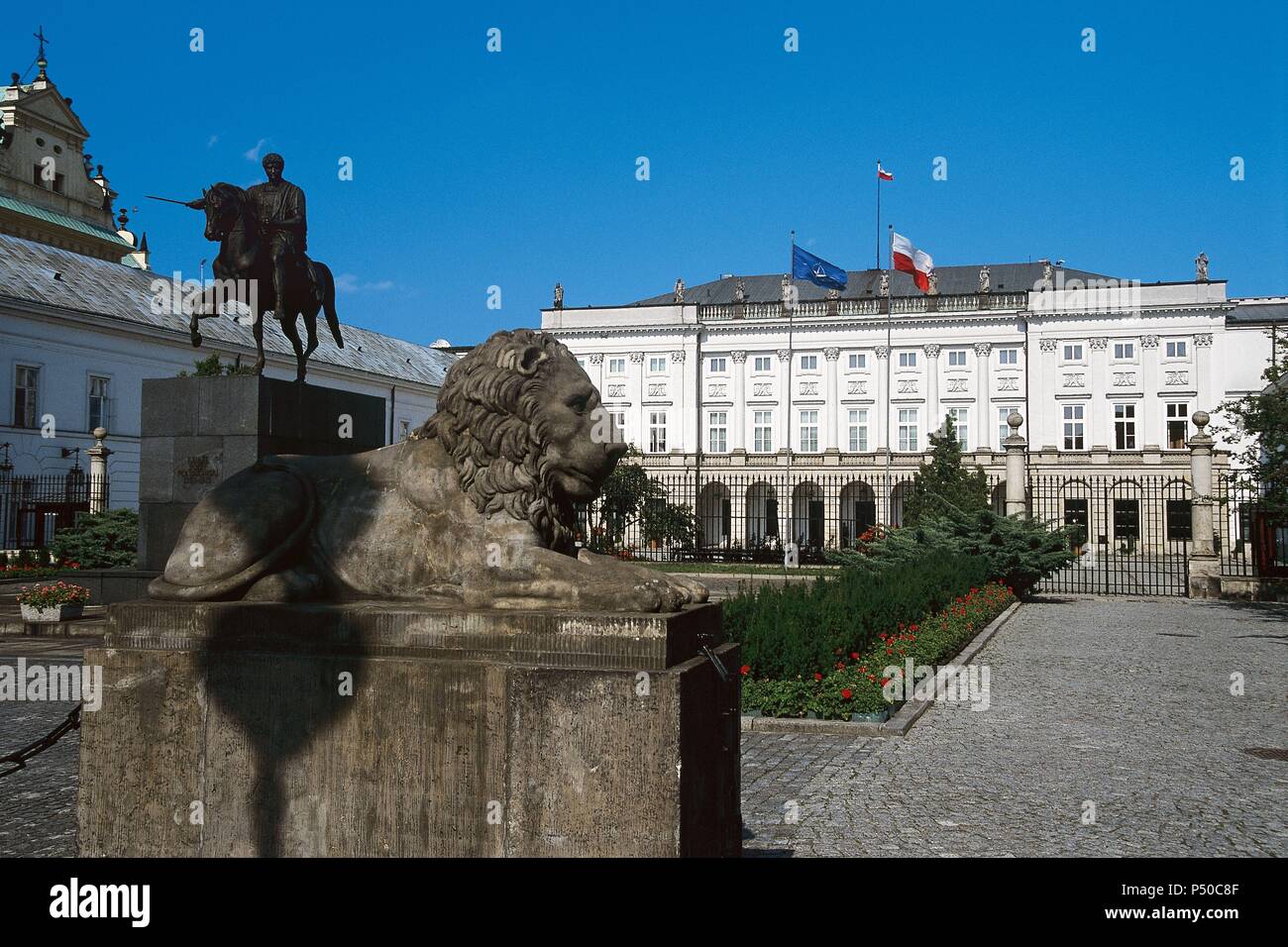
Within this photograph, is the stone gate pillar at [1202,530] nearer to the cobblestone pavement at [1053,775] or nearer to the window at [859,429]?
the cobblestone pavement at [1053,775]

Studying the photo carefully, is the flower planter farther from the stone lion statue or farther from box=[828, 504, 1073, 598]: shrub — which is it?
box=[828, 504, 1073, 598]: shrub

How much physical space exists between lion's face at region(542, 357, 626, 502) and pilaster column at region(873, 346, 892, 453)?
57.8 m

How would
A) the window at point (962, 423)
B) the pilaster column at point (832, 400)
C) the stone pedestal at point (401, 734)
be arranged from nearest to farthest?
the stone pedestal at point (401, 734) < the window at point (962, 423) < the pilaster column at point (832, 400)

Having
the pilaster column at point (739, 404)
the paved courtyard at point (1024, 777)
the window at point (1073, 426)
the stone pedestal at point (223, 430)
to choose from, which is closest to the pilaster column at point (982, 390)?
the window at point (1073, 426)

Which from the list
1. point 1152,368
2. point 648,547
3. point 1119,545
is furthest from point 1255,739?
point 1152,368

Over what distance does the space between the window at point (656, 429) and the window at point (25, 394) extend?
33.4m

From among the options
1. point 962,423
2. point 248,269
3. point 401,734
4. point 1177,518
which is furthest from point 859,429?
point 401,734

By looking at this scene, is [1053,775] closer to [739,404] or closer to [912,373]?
[912,373]

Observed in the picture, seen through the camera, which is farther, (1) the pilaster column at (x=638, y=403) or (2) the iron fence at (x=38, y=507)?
(1) the pilaster column at (x=638, y=403)

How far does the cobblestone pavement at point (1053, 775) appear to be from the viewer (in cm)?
584

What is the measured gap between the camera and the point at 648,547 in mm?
43375

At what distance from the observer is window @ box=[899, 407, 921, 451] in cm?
6075
